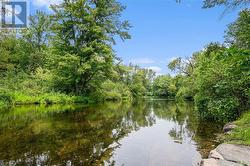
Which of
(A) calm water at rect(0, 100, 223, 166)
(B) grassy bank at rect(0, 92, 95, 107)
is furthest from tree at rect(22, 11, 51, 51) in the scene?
(A) calm water at rect(0, 100, 223, 166)

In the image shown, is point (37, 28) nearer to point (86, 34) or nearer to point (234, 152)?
point (86, 34)

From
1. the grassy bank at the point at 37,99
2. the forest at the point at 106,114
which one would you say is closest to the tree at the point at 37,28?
the forest at the point at 106,114

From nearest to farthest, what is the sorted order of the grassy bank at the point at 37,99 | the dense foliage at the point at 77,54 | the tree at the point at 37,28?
the grassy bank at the point at 37,99 → the dense foliage at the point at 77,54 → the tree at the point at 37,28

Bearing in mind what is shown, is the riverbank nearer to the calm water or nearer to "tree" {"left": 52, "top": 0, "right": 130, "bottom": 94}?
the calm water

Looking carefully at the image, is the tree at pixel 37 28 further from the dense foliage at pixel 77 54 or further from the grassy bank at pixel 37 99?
the grassy bank at pixel 37 99

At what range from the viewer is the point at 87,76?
30.9 m

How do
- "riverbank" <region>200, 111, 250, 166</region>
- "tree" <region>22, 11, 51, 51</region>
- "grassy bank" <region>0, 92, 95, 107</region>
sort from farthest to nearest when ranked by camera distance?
"tree" <region>22, 11, 51, 51</region>, "grassy bank" <region>0, 92, 95, 107</region>, "riverbank" <region>200, 111, 250, 166</region>

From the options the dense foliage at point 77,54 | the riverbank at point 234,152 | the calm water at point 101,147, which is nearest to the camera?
the riverbank at point 234,152

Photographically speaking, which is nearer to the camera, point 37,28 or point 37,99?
point 37,99

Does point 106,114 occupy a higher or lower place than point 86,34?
lower

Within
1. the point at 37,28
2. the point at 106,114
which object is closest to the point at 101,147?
the point at 106,114

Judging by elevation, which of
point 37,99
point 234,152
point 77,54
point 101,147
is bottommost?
point 101,147

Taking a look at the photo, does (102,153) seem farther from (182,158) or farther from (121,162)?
(182,158)

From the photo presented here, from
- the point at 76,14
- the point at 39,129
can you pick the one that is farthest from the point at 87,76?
the point at 39,129
